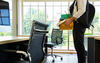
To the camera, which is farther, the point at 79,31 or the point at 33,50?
the point at 79,31

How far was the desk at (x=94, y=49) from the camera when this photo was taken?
1622mm

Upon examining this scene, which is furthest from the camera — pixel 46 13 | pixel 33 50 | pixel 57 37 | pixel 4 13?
pixel 46 13

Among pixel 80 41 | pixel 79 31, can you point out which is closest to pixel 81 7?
pixel 79 31

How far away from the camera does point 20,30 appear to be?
18.6 feet

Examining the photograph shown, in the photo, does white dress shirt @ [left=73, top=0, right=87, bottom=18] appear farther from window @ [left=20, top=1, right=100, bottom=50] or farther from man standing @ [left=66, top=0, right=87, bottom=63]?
window @ [left=20, top=1, right=100, bottom=50]

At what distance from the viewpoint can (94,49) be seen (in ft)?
5.37

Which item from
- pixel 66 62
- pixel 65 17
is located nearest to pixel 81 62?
pixel 65 17

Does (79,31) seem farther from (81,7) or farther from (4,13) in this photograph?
(4,13)

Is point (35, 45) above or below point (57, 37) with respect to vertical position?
above

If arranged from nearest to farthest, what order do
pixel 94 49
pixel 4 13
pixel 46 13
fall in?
pixel 94 49 < pixel 4 13 < pixel 46 13

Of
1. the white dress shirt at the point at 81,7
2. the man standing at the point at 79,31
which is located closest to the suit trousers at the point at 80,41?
the man standing at the point at 79,31

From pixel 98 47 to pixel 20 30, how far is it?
4490 mm

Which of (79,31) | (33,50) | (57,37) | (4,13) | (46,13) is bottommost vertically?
(57,37)

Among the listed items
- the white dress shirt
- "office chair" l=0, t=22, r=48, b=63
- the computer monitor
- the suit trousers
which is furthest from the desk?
the computer monitor
